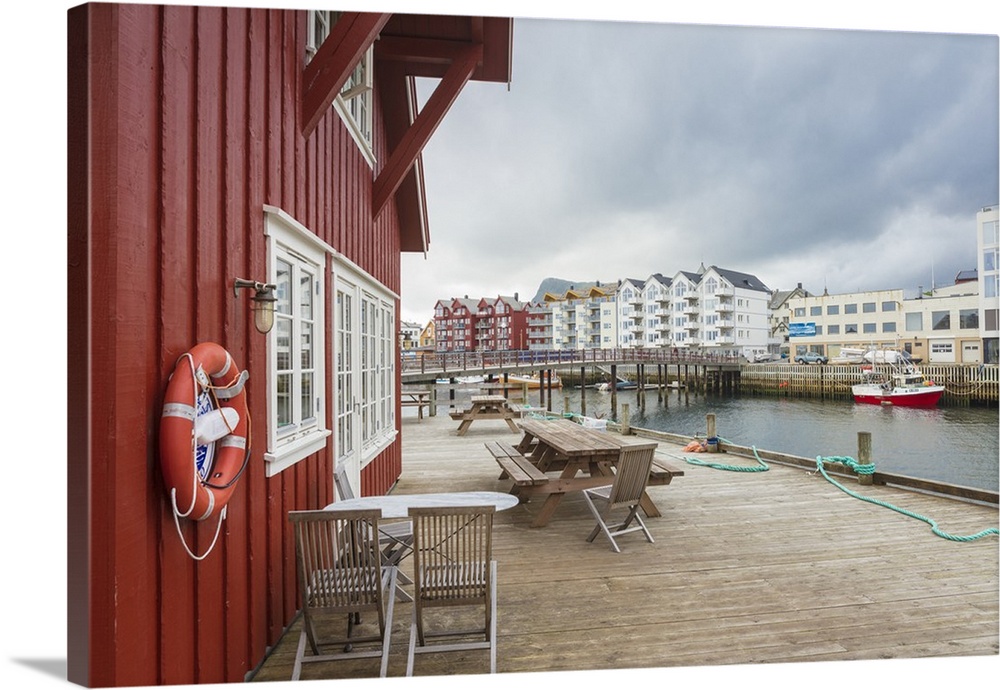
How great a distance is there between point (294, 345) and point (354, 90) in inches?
77.7

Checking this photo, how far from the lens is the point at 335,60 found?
325 cm

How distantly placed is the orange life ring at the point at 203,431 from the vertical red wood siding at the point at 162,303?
68 mm

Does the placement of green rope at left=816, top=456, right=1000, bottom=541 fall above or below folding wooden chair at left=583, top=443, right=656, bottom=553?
below

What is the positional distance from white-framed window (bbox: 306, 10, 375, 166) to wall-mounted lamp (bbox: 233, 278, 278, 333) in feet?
5.04

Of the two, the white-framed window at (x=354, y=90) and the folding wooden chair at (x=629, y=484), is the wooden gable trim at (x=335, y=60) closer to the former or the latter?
the white-framed window at (x=354, y=90)

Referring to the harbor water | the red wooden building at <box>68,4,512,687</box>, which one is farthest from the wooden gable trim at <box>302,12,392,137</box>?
the harbor water

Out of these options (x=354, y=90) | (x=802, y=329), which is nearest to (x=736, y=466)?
(x=354, y=90)

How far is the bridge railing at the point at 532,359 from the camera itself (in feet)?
87.1

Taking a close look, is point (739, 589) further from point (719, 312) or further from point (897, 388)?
point (719, 312)

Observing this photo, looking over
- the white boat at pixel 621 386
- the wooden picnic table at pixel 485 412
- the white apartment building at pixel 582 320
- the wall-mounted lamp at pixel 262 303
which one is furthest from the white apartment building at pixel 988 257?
the white apartment building at pixel 582 320

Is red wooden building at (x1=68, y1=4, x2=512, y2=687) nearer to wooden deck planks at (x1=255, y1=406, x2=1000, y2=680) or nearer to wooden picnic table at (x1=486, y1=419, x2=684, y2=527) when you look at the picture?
wooden deck planks at (x1=255, y1=406, x2=1000, y2=680)

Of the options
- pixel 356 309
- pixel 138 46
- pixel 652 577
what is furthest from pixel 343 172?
pixel 652 577

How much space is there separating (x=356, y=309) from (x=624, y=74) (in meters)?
14.0

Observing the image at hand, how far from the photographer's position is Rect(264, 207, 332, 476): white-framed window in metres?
2.87
